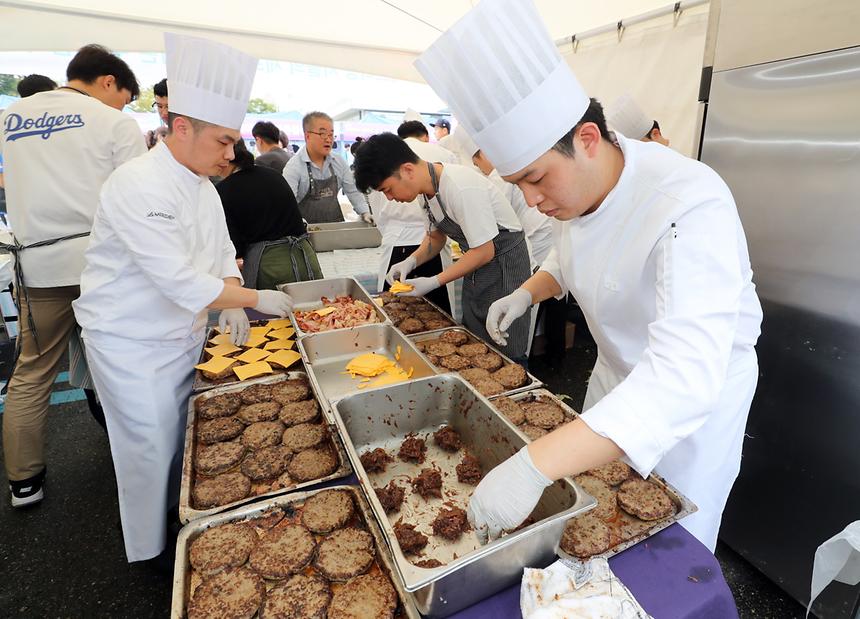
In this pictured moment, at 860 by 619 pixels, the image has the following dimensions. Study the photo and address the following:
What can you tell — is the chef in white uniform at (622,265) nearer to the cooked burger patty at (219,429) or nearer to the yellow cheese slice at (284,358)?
the cooked burger patty at (219,429)

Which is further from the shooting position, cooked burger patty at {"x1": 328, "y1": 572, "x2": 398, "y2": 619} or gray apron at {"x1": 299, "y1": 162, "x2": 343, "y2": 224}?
gray apron at {"x1": 299, "y1": 162, "x2": 343, "y2": 224}

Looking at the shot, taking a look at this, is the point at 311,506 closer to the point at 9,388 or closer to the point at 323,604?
the point at 323,604

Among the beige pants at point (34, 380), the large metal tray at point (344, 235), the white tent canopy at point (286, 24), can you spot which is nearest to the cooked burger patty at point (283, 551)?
the beige pants at point (34, 380)

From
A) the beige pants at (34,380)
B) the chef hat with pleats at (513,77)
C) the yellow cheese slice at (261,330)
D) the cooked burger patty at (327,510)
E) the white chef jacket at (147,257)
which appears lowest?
the beige pants at (34,380)

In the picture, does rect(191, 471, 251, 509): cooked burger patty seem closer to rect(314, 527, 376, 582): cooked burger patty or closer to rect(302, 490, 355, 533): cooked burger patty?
rect(302, 490, 355, 533): cooked burger patty

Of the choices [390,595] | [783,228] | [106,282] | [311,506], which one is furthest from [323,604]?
[783,228]

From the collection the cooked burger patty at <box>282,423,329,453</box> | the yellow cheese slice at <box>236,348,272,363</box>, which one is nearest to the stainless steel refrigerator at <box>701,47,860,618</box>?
the cooked burger patty at <box>282,423,329,453</box>

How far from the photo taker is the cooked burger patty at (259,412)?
173cm

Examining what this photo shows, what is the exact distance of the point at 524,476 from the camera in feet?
3.28

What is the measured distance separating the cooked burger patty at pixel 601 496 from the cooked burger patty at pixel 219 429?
1.21 m

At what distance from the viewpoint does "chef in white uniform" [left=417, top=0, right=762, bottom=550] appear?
38.2 inches

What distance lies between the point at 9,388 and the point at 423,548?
108 inches

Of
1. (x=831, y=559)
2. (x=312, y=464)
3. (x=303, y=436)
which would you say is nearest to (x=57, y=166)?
(x=303, y=436)

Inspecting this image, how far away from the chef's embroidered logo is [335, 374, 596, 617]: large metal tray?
242 centimetres
